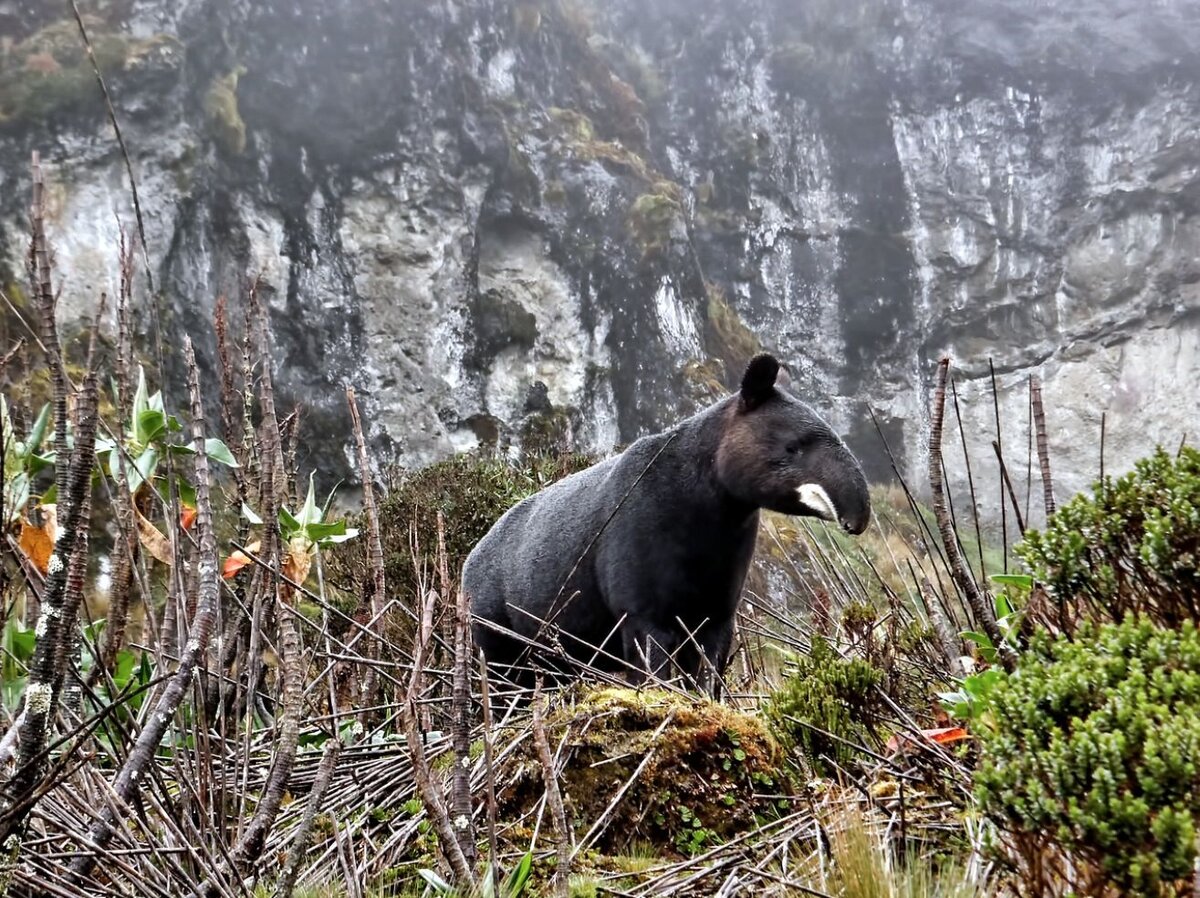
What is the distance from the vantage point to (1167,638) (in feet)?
4.63

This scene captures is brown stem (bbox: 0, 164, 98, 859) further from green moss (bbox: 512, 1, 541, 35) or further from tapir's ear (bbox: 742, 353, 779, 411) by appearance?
green moss (bbox: 512, 1, 541, 35)

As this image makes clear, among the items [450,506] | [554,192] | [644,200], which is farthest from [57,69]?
[450,506]

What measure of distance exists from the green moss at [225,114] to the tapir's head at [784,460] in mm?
18715

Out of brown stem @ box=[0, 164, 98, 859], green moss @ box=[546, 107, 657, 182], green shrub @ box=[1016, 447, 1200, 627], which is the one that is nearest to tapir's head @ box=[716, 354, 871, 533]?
green shrub @ box=[1016, 447, 1200, 627]

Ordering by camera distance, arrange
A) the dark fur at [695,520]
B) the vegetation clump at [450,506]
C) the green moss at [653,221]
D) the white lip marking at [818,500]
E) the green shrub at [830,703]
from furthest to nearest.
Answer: the green moss at [653,221]
the vegetation clump at [450,506]
the dark fur at [695,520]
the white lip marking at [818,500]
the green shrub at [830,703]

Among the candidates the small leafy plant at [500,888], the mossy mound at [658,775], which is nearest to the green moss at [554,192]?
the mossy mound at [658,775]

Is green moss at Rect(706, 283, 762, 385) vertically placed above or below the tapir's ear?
above

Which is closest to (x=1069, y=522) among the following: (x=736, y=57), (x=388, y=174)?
(x=388, y=174)

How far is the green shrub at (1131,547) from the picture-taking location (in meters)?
1.59

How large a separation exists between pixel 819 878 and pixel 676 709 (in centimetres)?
94

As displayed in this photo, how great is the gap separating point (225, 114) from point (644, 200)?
10.5 meters

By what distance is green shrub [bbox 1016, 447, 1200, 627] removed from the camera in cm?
159

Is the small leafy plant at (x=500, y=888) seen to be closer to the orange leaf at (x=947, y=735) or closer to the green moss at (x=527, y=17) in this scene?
the orange leaf at (x=947, y=735)

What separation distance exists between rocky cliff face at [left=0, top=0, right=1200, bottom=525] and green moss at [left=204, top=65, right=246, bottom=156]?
6 cm
